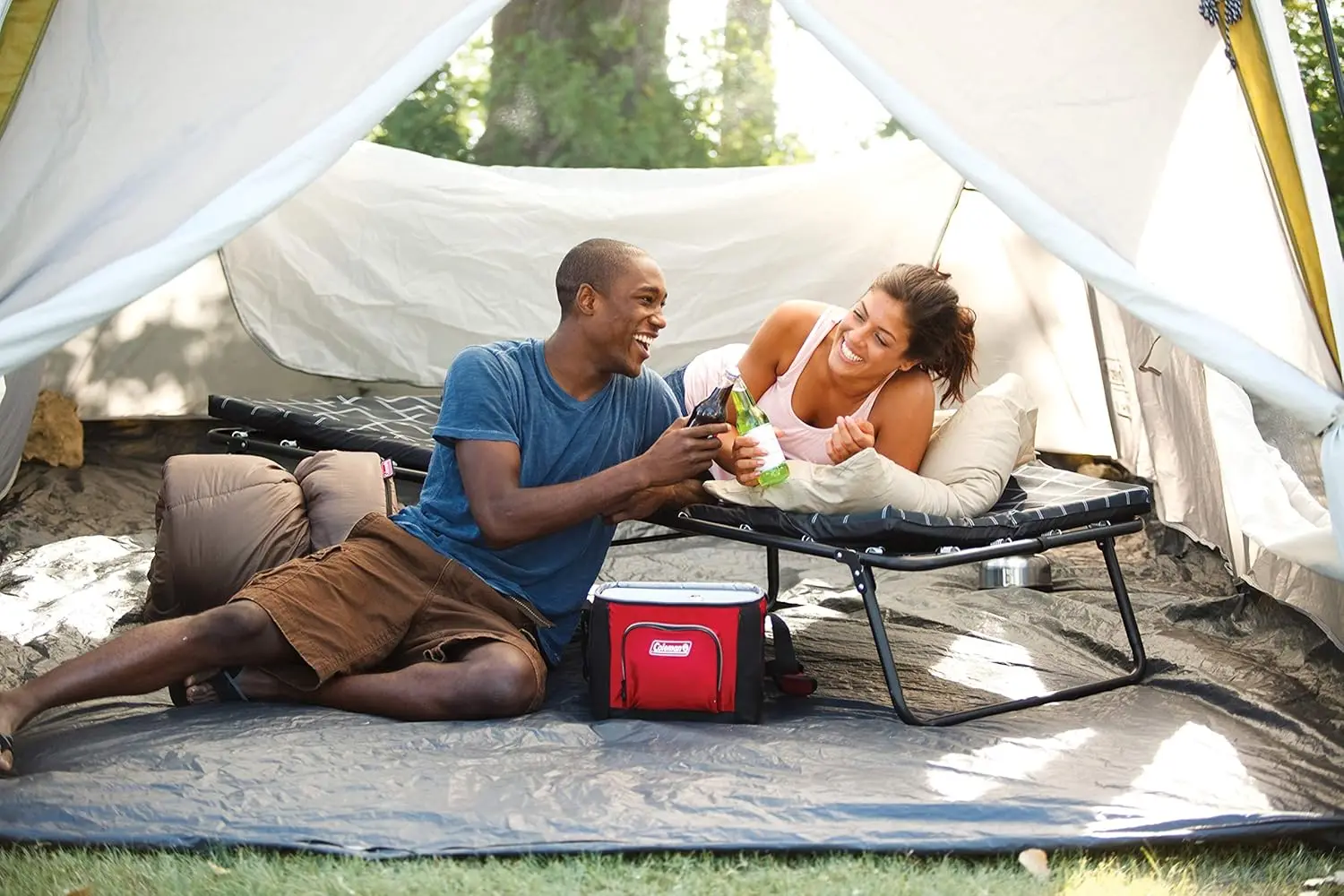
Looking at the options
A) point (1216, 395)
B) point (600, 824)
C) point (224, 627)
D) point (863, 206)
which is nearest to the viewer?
point (600, 824)

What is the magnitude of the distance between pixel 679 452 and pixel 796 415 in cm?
86

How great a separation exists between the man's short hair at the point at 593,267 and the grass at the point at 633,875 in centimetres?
130

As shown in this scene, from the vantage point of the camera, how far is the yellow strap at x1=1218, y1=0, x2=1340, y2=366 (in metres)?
2.74

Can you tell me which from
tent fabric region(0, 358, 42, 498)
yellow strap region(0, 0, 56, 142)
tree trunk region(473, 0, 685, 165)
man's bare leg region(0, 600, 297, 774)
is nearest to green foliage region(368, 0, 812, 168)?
tree trunk region(473, 0, 685, 165)

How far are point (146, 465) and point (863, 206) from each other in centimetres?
276

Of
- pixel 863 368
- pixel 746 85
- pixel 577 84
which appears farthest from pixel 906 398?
pixel 746 85

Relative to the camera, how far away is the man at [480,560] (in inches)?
113

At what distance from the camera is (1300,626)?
3643 millimetres

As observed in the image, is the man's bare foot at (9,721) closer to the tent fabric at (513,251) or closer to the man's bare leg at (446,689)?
the man's bare leg at (446,689)

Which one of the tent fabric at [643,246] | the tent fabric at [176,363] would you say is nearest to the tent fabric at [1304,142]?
the tent fabric at [643,246]

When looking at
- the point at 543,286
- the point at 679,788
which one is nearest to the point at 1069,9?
the point at 679,788

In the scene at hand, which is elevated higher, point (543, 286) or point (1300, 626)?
point (543, 286)

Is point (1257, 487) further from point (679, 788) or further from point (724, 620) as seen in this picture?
point (679, 788)

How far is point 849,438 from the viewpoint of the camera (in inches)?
136
